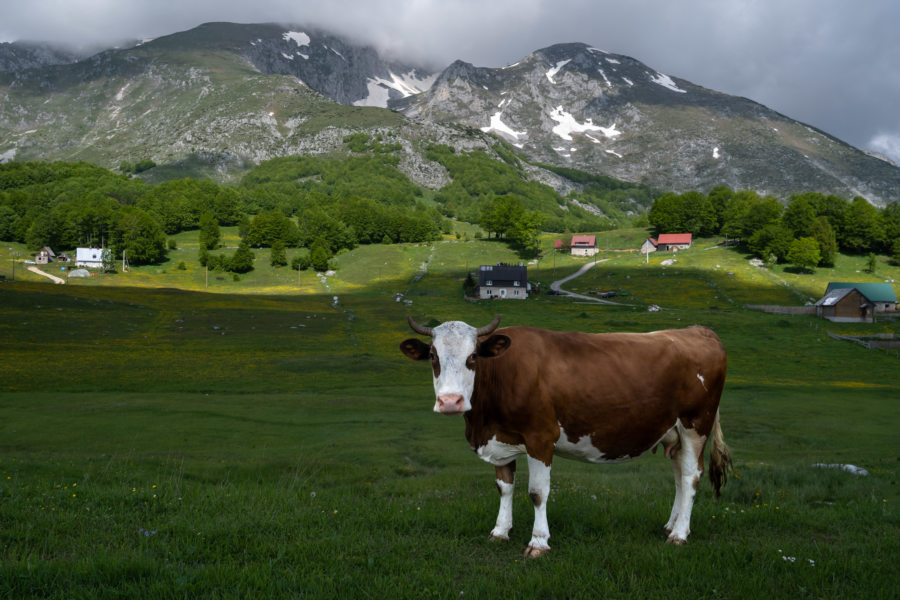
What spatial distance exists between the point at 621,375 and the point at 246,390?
132 ft

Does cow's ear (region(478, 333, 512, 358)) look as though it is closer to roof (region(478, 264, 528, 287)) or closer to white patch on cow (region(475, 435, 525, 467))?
white patch on cow (region(475, 435, 525, 467))

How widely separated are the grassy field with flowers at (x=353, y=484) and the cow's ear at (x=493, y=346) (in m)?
3.07

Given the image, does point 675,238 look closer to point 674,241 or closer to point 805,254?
point 674,241

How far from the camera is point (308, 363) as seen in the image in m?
57.2

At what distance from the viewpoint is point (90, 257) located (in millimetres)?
140250

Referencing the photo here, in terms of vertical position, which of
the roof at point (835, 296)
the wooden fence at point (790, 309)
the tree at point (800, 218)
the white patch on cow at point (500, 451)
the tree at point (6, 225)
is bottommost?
the white patch on cow at point (500, 451)

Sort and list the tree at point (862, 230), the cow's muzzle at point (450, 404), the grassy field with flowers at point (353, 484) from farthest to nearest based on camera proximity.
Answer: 1. the tree at point (862, 230)
2. the cow's muzzle at point (450, 404)
3. the grassy field with flowers at point (353, 484)

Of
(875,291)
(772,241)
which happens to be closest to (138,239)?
(772,241)

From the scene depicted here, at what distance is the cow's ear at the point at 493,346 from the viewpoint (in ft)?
29.6

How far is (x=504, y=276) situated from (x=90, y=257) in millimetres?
105575

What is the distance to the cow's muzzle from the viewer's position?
8391 millimetres

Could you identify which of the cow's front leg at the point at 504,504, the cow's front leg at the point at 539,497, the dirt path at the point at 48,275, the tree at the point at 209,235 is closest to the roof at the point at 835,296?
the cow's front leg at the point at 504,504

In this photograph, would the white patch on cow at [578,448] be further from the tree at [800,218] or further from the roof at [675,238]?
the roof at [675,238]

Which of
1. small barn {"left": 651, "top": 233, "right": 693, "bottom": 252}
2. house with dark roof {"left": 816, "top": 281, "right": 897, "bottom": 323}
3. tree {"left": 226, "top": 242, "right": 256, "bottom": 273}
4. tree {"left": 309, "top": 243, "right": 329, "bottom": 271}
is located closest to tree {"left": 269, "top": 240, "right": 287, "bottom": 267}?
tree {"left": 226, "top": 242, "right": 256, "bottom": 273}
